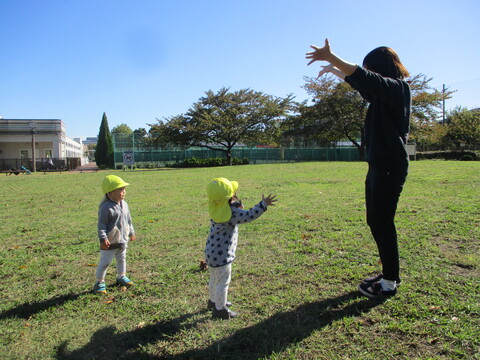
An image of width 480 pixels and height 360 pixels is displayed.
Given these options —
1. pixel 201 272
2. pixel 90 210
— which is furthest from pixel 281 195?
pixel 201 272

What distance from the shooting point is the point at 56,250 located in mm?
4727

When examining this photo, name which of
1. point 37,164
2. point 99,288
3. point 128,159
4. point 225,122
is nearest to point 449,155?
point 225,122

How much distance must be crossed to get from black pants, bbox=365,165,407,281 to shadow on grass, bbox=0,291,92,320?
277cm

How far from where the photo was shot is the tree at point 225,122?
1315 inches

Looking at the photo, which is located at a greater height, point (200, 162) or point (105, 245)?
point (200, 162)

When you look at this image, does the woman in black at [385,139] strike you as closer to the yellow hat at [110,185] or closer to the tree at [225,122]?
the yellow hat at [110,185]

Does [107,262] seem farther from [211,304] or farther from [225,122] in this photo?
[225,122]

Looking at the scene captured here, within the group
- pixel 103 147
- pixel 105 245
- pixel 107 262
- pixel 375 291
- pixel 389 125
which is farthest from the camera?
pixel 103 147

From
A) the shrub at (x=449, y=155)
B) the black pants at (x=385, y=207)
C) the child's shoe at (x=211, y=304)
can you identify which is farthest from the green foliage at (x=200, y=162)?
the black pants at (x=385, y=207)

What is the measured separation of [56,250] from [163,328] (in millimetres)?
2839

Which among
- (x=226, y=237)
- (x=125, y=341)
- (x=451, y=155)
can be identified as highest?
(x=451, y=155)

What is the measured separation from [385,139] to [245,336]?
1.82 meters

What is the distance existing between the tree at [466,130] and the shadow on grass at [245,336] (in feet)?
134

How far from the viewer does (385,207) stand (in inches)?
108
